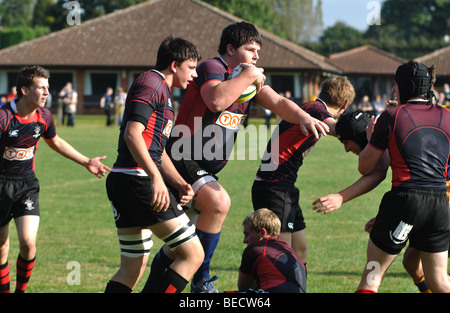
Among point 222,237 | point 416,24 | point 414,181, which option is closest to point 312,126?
point 414,181

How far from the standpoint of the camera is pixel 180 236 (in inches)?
193

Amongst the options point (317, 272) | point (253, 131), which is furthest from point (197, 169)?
point (253, 131)

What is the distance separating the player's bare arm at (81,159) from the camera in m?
6.28

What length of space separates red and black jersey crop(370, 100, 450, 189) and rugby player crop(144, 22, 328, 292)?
711 millimetres

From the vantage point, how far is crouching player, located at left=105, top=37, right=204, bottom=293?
4730 mm

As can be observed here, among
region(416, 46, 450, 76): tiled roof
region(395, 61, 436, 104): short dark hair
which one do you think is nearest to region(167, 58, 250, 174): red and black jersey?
region(395, 61, 436, 104): short dark hair

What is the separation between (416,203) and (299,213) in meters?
1.60

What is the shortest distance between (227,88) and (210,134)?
57 cm

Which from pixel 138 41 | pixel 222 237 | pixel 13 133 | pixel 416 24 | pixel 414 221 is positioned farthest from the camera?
pixel 416 24

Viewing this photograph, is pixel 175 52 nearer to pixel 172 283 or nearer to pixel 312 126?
pixel 312 126

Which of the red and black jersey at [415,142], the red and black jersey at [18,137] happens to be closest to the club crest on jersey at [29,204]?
the red and black jersey at [18,137]

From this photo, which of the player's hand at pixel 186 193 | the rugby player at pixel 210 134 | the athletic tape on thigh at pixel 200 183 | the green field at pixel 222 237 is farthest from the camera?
the green field at pixel 222 237

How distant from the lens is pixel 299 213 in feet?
20.7

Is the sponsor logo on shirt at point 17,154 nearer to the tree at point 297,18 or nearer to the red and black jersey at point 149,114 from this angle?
the red and black jersey at point 149,114
